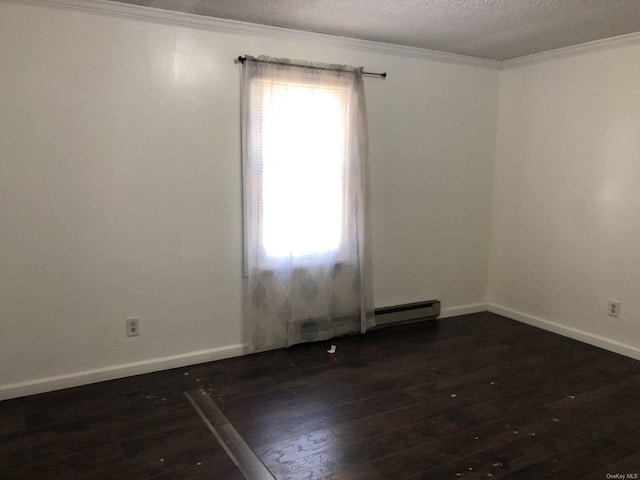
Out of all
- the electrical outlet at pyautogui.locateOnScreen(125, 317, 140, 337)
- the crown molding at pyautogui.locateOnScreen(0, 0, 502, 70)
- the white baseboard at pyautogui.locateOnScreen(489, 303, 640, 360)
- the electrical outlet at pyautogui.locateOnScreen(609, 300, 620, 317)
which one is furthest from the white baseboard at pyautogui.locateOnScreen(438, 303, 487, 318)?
the electrical outlet at pyautogui.locateOnScreen(125, 317, 140, 337)

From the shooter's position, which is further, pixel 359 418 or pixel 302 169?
pixel 302 169

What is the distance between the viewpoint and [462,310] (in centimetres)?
460

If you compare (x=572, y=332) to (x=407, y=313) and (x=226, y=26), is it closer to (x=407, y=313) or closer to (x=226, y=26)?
(x=407, y=313)

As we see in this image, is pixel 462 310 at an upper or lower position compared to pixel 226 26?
Result: lower

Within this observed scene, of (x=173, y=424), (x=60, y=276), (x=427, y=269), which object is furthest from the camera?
(x=427, y=269)

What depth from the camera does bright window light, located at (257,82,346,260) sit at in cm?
340

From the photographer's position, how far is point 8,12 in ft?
8.75

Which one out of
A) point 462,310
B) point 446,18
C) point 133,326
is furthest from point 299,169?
point 462,310

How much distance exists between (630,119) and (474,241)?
1.59 metres

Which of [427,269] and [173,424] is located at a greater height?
[427,269]

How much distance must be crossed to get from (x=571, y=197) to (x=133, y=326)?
3436 millimetres

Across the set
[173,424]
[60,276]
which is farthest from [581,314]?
[60,276]

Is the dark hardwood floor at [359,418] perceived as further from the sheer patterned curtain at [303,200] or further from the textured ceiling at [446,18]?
the textured ceiling at [446,18]

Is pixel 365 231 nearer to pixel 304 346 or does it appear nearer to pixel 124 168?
pixel 304 346
